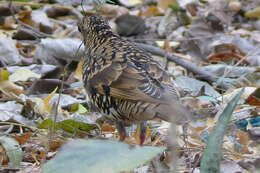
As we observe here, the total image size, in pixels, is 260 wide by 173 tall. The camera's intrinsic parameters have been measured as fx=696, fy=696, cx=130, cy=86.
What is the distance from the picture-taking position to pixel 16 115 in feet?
16.0

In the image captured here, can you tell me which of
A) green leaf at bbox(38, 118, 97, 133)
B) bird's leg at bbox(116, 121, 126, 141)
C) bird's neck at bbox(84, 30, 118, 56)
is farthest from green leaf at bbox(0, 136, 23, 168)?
bird's neck at bbox(84, 30, 118, 56)

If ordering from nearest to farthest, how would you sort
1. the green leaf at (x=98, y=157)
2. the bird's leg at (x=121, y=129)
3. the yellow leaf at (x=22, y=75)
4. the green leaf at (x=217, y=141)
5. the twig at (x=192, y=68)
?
1. the green leaf at (x=98, y=157)
2. the green leaf at (x=217, y=141)
3. the bird's leg at (x=121, y=129)
4. the yellow leaf at (x=22, y=75)
5. the twig at (x=192, y=68)

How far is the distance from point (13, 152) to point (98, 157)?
1.62 meters

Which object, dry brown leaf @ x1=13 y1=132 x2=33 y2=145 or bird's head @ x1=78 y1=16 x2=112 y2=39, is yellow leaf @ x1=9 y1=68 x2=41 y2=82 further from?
dry brown leaf @ x1=13 y1=132 x2=33 y2=145

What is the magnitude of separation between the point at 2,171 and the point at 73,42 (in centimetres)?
295

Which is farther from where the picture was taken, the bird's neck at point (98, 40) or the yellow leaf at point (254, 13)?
the yellow leaf at point (254, 13)

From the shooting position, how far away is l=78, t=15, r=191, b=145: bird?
3986 mm

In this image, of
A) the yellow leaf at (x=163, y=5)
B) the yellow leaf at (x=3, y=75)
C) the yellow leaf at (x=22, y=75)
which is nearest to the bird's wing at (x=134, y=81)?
the yellow leaf at (x=3, y=75)

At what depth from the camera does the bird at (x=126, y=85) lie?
3.99 m

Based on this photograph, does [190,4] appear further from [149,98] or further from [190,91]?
[149,98]

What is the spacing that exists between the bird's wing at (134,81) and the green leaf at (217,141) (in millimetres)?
1138

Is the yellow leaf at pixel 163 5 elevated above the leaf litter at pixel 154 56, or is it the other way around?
the yellow leaf at pixel 163 5

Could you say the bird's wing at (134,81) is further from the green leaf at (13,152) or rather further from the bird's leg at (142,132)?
the green leaf at (13,152)

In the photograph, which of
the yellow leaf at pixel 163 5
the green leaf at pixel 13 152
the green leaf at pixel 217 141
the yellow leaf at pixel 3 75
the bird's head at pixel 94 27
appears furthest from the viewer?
the yellow leaf at pixel 163 5
